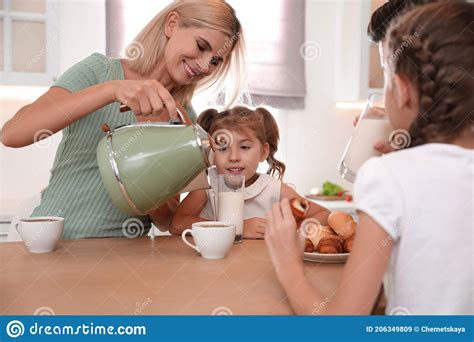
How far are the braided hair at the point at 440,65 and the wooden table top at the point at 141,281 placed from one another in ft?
0.89

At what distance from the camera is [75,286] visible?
0.71 metres

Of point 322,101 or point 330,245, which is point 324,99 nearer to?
point 322,101

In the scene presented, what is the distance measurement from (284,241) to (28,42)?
2.04m

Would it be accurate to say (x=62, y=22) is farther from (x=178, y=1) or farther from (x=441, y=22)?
(x=441, y=22)

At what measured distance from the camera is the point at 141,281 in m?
0.74

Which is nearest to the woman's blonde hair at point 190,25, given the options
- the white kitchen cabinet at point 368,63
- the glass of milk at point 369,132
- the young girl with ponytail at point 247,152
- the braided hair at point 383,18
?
the young girl with ponytail at point 247,152

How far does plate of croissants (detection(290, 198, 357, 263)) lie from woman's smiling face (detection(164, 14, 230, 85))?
496 mm

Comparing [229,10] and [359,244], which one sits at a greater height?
[229,10]

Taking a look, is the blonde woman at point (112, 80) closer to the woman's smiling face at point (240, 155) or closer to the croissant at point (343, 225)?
the woman's smiling face at point (240, 155)

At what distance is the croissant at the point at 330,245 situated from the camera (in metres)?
0.88

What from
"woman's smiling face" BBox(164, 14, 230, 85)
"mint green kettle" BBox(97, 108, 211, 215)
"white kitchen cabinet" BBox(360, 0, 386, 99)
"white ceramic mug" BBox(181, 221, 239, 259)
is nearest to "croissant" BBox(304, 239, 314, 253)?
"white ceramic mug" BBox(181, 221, 239, 259)

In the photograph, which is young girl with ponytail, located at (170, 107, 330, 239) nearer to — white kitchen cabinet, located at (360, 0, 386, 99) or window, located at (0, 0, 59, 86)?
window, located at (0, 0, 59, 86)

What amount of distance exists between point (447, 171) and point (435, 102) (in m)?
0.10

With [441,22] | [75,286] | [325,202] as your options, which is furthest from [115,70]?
[325,202]
